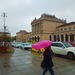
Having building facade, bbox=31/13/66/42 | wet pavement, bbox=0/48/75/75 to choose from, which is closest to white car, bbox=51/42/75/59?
A: wet pavement, bbox=0/48/75/75

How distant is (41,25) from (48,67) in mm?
60226

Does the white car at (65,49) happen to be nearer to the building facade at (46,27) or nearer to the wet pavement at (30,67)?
the wet pavement at (30,67)

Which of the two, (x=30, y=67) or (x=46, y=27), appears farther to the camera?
(x=46, y=27)

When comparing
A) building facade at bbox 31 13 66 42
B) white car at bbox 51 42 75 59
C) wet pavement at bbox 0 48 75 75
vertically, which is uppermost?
building facade at bbox 31 13 66 42

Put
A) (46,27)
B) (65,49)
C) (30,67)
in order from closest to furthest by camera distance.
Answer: (30,67), (65,49), (46,27)

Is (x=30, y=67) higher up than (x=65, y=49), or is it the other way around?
(x=65, y=49)

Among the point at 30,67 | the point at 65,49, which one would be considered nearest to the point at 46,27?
the point at 65,49

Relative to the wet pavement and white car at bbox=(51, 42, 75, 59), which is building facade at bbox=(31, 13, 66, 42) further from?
the wet pavement

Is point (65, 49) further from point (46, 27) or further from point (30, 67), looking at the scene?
point (46, 27)

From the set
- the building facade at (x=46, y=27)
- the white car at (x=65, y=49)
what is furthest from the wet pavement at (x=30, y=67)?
the building facade at (x=46, y=27)

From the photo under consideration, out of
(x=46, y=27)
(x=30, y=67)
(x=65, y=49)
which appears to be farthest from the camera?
(x=46, y=27)

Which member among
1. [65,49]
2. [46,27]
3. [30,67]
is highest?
[46,27]

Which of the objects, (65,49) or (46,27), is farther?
(46,27)

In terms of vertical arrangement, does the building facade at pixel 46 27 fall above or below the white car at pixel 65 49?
above
